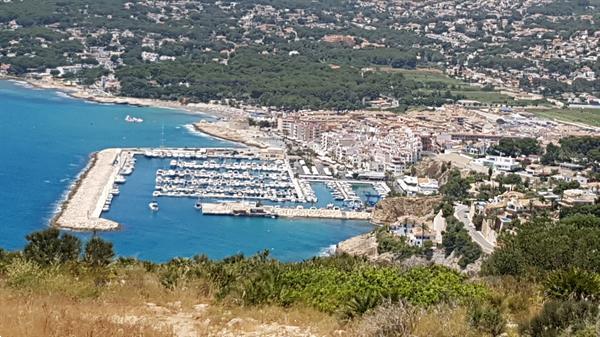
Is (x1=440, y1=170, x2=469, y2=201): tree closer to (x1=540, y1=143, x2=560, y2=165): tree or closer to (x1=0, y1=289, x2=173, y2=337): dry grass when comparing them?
(x1=540, y1=143, x2=560, y2=165): tree

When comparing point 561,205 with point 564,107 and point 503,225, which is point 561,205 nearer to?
point 503,225

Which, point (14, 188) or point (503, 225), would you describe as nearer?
point (503, 225)

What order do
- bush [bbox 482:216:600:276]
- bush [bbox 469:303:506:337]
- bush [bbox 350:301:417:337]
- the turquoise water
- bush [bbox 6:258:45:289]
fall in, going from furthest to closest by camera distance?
the turquoise water → bush [bbox 482:216:600:276] → bush [bbox 6:258:45:289] → bush [bbox 469:303:506:337] → bush [bbox 350:301:417:337]

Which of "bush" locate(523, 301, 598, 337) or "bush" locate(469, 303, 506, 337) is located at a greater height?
"bush" locate(523, 301, 598, 337)

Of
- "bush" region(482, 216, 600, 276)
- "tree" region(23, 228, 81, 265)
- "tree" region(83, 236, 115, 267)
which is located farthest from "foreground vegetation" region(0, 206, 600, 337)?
"bush" region(482, 216, 600, 276)

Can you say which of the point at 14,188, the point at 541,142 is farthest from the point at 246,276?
the point at 541,142

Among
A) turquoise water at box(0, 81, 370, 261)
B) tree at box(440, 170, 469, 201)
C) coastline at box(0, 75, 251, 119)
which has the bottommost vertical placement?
turquoise water at box(0, 81, 370, 261)

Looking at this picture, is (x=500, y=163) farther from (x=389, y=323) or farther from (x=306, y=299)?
(x=389, y=323)

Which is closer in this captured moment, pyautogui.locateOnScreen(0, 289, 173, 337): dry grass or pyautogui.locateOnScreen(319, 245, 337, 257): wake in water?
pyautogui.locateOnScreen(0, 289, 173, 337): dry grass
